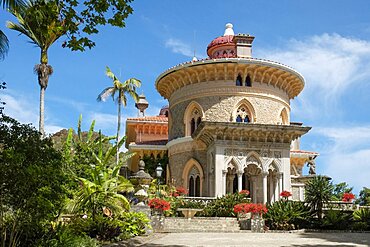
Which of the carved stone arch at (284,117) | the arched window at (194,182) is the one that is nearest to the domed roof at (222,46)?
the carved stone arch at (284,117)

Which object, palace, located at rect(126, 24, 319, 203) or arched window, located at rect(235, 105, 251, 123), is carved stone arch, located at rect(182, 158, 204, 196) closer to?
palace, located at rect(126, 24, 319, 203)

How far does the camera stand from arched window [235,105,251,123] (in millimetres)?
27891

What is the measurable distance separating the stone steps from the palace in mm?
4381

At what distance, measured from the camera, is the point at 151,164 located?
31312 millimetres

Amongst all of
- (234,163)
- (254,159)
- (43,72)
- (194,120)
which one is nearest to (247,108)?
(194,120)

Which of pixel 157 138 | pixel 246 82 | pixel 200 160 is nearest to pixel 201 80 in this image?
pixel 246 82

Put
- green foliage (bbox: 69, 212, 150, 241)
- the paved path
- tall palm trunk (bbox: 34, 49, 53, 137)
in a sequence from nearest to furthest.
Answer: the paved path
green foliage (bbox: 69, 212, 150, 241)
tall palm trunk (bbox: 34, 49, 53, 137)

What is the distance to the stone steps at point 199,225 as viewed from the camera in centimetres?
1916

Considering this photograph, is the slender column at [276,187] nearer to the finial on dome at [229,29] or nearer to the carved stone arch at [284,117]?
the carved stone arch at [284,117]

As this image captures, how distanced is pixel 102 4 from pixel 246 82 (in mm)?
20073

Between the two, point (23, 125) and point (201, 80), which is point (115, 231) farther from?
point (201, 80)

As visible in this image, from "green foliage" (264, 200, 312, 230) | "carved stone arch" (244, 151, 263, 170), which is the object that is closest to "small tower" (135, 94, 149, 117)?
"carved stone arch" (244, 151, 263, 170)

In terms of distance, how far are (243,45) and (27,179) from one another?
2266cm

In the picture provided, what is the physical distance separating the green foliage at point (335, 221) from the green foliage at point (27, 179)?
13252mm
